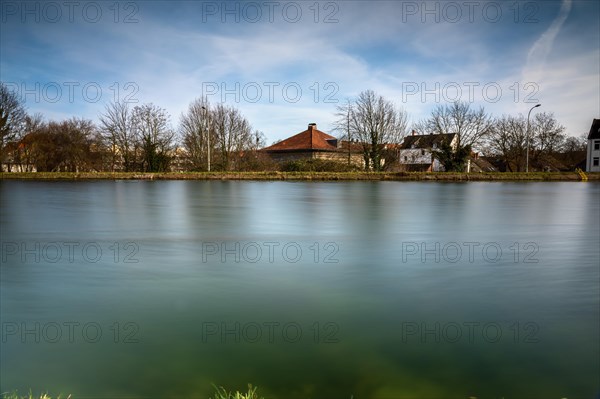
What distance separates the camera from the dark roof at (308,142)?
58.0m

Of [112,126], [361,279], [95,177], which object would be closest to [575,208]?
[361,279]

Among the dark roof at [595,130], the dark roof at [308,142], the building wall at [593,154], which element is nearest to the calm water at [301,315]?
the dark roof at [308,142]

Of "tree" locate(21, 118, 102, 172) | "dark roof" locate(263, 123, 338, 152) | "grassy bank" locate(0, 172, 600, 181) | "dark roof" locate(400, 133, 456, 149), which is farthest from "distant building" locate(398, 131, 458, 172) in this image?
"tree" locate(21, 118, 102, 172)

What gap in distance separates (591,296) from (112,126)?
1650 inches

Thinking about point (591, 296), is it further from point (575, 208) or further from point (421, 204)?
point (575, 208)

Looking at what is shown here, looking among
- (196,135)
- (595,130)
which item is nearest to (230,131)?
(196,135)

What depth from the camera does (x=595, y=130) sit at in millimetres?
58500

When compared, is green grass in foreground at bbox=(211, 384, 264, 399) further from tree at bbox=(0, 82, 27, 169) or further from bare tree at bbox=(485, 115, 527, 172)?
bare tree at bbox=(485, 115, 527, 172)

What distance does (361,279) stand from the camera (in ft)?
15.5

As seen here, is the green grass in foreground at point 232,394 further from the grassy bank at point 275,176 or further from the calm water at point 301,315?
the grassy bank at point 275,176

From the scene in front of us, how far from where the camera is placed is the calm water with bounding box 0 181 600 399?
8.42ft

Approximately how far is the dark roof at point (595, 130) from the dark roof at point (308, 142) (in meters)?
36.2

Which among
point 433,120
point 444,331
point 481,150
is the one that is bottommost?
point 444,331

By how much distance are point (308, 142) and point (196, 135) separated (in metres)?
20.8
